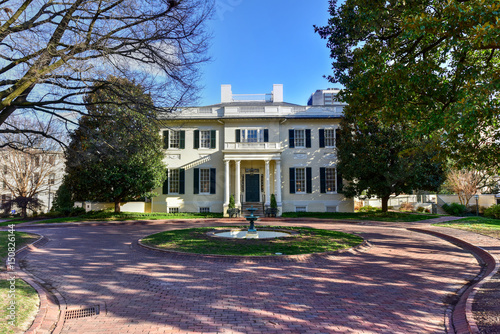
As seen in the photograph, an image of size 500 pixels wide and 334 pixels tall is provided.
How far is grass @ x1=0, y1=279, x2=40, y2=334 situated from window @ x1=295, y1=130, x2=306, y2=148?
24.1 meters

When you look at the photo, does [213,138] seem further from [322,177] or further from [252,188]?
[322,177]

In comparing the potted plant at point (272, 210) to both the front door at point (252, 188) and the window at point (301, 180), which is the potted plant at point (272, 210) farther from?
the window at point (301, 180)

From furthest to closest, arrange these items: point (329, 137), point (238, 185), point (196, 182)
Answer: point (329, 137), point (196, 182), point (238, 185)

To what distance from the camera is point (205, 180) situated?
2816cm

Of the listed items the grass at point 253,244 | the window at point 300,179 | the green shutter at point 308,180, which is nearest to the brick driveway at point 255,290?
the grass at point 253,244

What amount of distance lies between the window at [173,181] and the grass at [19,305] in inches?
854

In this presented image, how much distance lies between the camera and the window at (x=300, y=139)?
92.7 ft

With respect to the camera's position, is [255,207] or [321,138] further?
[321,138]

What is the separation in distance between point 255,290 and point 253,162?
22151 mm

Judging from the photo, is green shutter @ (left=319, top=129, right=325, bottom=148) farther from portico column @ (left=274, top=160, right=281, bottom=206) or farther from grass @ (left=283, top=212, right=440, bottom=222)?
grass @ (left=283, top=212, right=440, bottom=222)

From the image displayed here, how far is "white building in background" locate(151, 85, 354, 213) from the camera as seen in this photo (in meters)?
27.8

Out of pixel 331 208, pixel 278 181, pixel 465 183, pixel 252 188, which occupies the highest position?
pixel 278 181

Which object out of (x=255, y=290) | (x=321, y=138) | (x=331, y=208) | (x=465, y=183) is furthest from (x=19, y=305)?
(x=465, y=183)

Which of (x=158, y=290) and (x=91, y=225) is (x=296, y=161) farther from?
(x=158, y=290)
